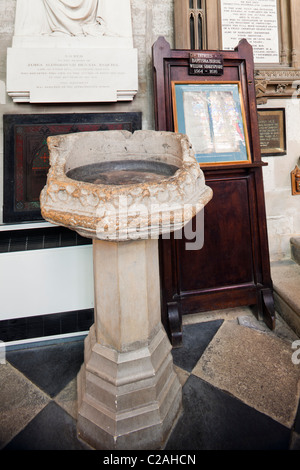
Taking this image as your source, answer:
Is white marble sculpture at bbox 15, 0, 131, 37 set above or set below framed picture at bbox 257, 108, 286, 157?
above

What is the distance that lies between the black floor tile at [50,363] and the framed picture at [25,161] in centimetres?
79

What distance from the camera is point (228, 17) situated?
79.7 inches

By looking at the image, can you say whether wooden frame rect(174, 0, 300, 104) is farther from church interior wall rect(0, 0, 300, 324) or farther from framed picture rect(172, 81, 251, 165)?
framed picture rect(172, 81, 251, 165)

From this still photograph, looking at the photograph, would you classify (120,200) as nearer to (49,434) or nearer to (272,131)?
(49,434)

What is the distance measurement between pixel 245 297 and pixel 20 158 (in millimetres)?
1689

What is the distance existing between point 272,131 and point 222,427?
203 centimetres

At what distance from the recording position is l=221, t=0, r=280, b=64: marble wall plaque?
79.8 inches

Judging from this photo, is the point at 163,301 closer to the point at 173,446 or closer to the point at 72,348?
the point at 72,348

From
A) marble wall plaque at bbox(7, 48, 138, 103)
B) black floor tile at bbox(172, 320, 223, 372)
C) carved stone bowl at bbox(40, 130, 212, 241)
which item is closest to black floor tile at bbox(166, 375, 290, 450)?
black floor tile at bbox(172, 320, 223, 372)

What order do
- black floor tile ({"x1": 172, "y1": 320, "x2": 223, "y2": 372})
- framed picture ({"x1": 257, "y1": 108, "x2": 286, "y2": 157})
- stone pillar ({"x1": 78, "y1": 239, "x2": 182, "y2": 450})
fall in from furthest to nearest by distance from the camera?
framed picture ({"x1": 257, "y1": 108, "x2": 286, "y2": 157})
black floor tile ({"x1": 172, "y1": 320, "x2": 223, "y2": 372})
stone pillar ({"x1": 78, "y1": 239, "x2": 182, "y2": 450})

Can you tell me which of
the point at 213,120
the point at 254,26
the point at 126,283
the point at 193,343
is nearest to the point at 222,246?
the point at 193,343

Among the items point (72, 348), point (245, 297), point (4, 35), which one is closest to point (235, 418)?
point (245, 297)

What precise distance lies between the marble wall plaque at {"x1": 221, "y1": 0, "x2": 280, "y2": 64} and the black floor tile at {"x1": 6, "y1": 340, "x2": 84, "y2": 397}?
7.67 feet

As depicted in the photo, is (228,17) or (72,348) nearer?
(72,348)
